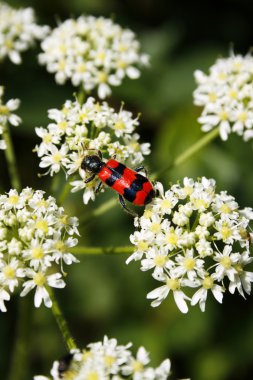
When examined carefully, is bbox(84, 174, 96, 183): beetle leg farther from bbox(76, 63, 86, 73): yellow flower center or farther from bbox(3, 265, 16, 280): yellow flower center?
bbox(76, 63, 86, 73): yellow flower center

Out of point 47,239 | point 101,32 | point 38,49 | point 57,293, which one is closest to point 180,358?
point 57,293

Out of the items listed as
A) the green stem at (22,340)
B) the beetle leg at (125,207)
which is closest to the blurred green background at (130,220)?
the green stem at (22,340)

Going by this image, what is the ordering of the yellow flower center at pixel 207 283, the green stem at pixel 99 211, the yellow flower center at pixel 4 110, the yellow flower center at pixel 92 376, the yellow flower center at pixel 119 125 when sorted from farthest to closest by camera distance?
the yellow flower center at pixel 4 110, the green stem at pixel 99 211, the yellow flower center at pixel 119 125, the yellow flower center at pixel 207 283, the yellow flower center at pixel 92 376

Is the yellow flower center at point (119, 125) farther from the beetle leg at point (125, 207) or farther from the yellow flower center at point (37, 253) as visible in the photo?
the yellow flower center at point (37, 253)

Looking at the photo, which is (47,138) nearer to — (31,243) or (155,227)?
(31,243)

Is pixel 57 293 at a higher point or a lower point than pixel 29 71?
lower

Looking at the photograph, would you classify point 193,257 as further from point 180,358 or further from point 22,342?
point 180,358

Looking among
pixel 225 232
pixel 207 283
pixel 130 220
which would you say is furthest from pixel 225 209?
pixel 130 220
